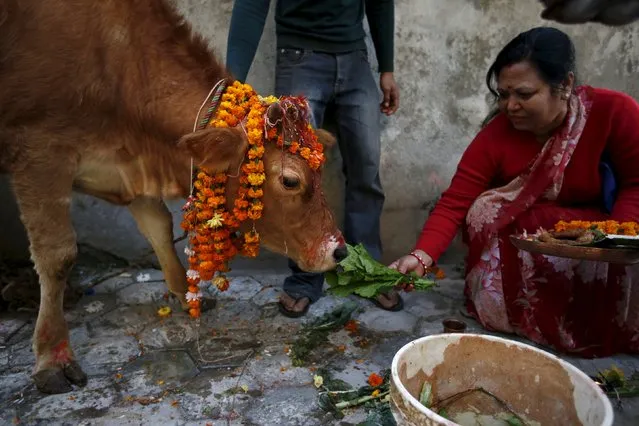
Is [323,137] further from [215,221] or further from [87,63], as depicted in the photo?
[87,63]

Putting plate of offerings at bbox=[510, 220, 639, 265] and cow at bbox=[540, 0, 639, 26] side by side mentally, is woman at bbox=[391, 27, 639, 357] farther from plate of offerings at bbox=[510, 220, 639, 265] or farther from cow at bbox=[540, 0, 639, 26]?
cow at bbox=[540, 0, 639, 26]

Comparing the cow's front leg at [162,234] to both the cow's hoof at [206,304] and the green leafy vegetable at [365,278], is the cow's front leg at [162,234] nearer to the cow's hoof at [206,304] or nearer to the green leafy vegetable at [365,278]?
the cow's hoof at [206,304]

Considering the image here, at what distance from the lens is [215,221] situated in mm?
2787

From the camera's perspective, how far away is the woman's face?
2.90 metres

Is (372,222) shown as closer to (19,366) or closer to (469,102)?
(469,102)

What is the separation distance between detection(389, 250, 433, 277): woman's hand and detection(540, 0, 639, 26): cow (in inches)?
52.3

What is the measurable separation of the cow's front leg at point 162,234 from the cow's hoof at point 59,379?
895 mm

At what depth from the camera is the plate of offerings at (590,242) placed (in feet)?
7.94

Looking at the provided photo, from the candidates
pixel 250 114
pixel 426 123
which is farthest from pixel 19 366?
pixel 426 123

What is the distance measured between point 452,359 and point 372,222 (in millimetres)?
1742

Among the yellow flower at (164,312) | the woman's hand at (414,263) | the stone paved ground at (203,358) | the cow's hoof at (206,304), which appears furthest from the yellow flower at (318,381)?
the yellow flower at (164,312)

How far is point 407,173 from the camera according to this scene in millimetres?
4602

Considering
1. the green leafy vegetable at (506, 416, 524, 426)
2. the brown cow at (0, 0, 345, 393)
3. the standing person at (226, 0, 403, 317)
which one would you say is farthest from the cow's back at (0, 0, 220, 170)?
the green leafy vegetable at (506, 416, 524, 426)

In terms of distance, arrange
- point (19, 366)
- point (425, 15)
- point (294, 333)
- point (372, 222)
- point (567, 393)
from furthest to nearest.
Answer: point (425, 15) → point (372, 222) → point (294, 333) → point (19, 366) → point (567, 393)
